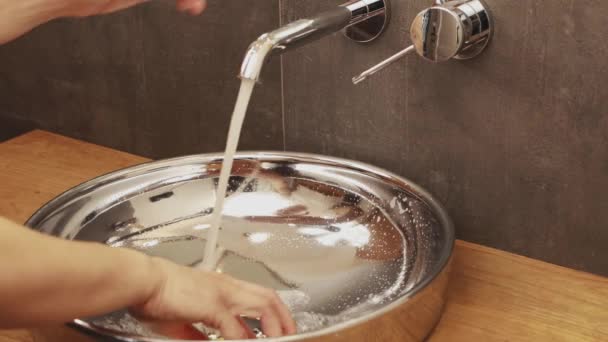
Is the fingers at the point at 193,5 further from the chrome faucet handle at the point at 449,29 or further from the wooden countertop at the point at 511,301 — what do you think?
the wooden countertop at the point at 511,301

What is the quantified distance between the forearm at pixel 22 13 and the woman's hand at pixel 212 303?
0.52 metres

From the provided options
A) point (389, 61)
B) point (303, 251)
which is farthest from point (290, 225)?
point (389, 61)

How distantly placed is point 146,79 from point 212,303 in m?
0.71

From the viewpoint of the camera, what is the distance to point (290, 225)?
1.22 m

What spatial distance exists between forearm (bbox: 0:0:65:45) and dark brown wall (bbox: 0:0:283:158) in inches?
9.7

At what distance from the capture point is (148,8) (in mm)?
1419

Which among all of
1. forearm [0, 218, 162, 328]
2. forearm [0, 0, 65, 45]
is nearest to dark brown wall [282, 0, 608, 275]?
forearm [0, 0, 65, 45]

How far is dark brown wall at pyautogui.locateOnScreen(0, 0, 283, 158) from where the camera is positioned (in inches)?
53.2

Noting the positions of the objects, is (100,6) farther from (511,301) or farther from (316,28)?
(511,301)

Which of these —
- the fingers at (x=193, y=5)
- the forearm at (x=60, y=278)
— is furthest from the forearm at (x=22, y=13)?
the forearm at (x=60, y=278)

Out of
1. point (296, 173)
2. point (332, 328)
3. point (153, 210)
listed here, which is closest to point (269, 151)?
point (296, 173)

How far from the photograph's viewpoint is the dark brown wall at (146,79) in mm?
1353

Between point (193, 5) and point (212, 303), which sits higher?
point (193, 5)

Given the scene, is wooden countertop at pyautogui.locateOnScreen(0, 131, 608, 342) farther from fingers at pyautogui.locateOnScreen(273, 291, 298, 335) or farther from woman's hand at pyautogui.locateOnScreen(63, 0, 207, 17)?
woman's hand at pyautogui.locateOnScreen(63, 0, 207, 17)
